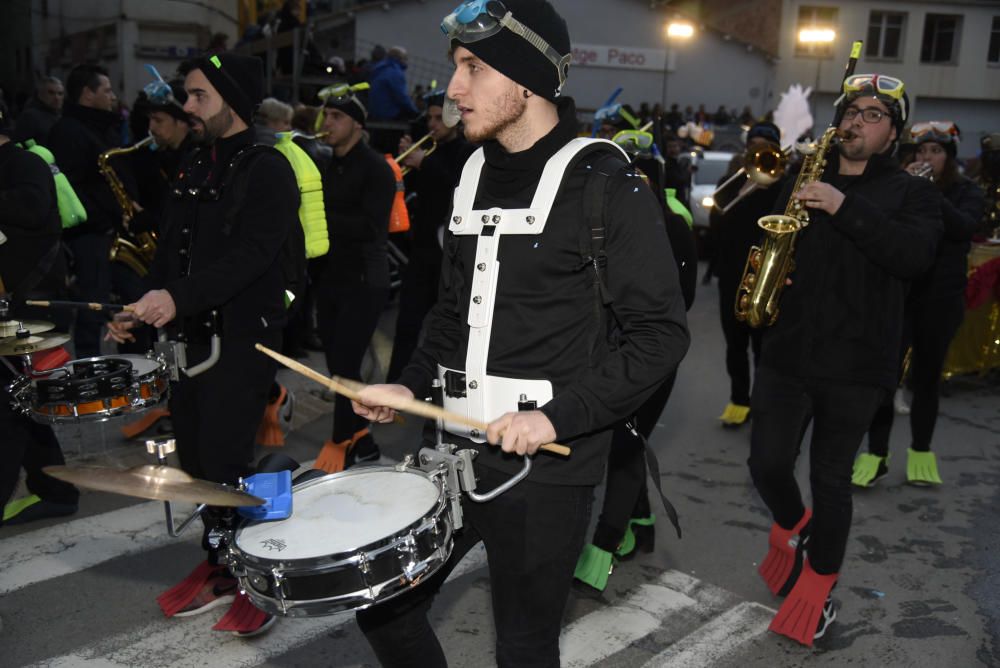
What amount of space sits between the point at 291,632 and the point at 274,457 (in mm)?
1866

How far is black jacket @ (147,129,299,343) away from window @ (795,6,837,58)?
115ft

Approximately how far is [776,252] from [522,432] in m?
2.16

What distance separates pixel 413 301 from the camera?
668 centimetres

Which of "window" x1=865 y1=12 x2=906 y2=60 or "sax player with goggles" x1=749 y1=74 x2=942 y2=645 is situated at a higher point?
"window" x1=865 y1=12 x2=906 y2=60

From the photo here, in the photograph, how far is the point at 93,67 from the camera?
7.30m

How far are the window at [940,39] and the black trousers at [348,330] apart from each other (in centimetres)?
3837

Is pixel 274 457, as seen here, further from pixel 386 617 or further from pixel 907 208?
pixel 907 208

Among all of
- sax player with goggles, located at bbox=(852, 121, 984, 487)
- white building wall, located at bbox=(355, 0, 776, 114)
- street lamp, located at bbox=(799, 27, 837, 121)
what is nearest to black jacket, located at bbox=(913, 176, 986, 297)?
sax player with goggles, located at bbox=(852, 121, 984, 487)

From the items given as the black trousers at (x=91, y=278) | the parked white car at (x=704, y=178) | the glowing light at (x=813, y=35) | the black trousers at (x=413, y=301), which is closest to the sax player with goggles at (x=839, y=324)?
the black trousers at (x=413, y=301)

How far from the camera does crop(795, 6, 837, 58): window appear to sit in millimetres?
35438

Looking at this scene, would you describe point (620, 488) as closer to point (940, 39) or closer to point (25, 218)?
point (25, 218)

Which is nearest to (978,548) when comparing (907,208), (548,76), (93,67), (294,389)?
(907,208)

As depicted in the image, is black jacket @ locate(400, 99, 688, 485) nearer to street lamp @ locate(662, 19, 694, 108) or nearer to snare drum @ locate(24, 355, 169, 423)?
snare drum @ locate(24, 355, 169, 423)

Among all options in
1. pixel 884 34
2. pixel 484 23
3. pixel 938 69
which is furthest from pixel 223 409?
pixel 938 69
